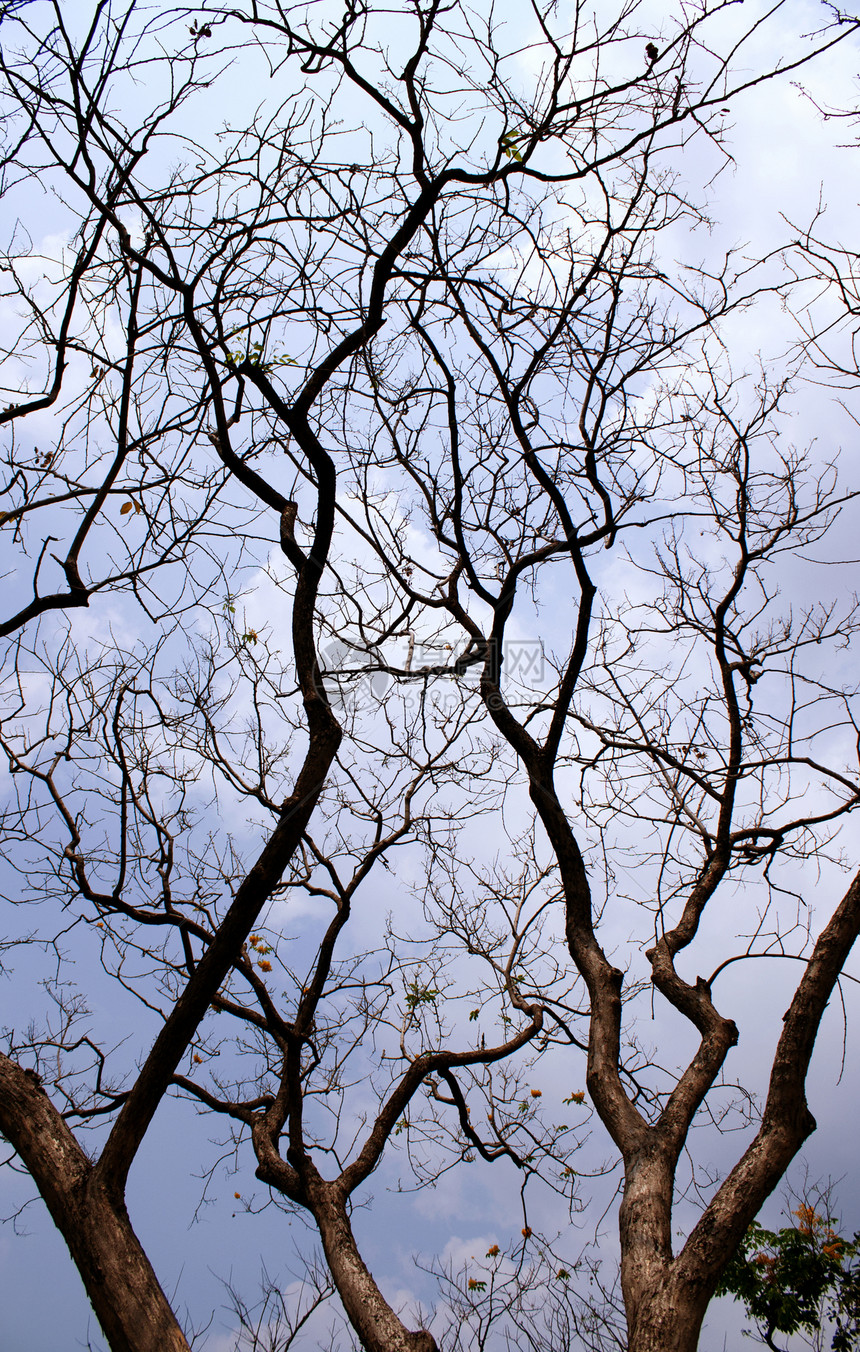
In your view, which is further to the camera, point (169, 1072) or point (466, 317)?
point (466, 317)

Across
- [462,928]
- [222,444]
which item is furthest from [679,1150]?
[222,444]

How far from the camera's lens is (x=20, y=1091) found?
3.06 meters

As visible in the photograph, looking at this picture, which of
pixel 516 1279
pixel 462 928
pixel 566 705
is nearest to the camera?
pixel 566 705

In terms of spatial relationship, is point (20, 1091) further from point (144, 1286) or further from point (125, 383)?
point (125, 383)

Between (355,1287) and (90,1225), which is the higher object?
(90,1225)

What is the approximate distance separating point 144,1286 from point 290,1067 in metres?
1.56

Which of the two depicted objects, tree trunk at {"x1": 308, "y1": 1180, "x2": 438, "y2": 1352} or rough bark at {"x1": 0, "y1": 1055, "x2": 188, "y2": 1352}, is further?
tree trunk at {"x1": 308, "y1": 1180, "x2": 438, "y2": 1352}

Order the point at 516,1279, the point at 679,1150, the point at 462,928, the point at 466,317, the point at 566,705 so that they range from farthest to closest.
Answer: the point at 462,928 → the point at 516,1279 → the point at 566,705 → the point at 466,317 → the point at 679,1150

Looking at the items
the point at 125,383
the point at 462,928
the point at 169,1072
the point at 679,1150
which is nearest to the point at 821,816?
the point at 679,1150

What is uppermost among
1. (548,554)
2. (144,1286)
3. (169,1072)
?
(548,554)

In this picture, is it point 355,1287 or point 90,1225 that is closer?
point 90,1225

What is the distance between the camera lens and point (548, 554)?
4.57 m

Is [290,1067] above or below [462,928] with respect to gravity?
below

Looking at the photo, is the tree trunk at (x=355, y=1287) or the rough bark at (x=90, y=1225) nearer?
the rough bark at (x=90, y=1225)
